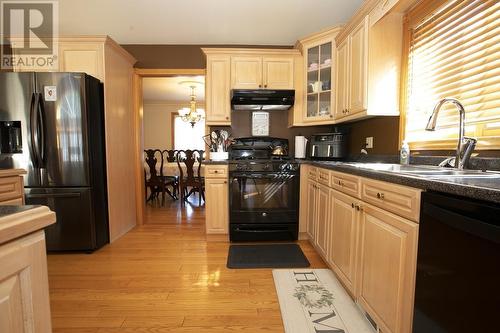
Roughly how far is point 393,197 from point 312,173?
134 centimetres

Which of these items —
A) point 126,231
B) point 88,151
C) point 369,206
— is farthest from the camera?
point 126,231

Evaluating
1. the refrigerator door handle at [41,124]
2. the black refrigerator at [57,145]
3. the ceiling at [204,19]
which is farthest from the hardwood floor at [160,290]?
the ceiling at [204,19]

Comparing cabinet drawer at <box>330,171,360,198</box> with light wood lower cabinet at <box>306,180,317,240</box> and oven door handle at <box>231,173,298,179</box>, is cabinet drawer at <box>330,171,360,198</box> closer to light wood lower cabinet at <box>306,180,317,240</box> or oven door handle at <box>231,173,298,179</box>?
light wood lower cabinet at <box>306,180,317,240</box>

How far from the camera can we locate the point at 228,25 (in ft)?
9.23

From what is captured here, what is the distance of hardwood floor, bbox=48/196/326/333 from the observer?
57.4 inches

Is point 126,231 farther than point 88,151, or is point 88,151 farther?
point 126,231

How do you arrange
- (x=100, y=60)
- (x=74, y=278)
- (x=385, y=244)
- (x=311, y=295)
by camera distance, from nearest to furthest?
(x=385, y=244) < (x=311, y=295) < (x=74, y=278) < (x=100, y=60)

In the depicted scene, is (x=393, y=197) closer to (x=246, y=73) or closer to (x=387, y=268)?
(x=387, y=268)

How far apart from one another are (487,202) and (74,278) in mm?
2575

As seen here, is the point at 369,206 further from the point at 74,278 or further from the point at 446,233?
the point at 74,278

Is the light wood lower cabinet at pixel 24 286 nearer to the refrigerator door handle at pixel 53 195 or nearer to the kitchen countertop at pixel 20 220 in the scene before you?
the kitchen countertop at pixel 20 220

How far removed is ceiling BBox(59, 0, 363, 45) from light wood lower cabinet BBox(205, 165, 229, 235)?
5.38 ft

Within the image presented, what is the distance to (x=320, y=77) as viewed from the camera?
2.82m

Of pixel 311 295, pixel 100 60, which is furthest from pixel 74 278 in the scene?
pixel 100 60
